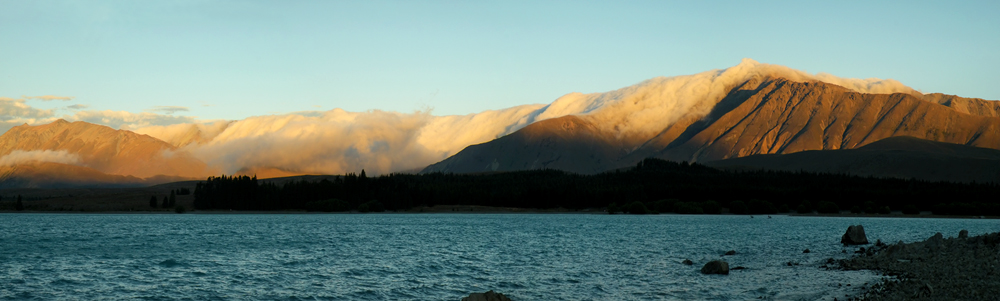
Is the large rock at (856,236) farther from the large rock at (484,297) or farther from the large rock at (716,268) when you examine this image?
the large rock at (484,297)

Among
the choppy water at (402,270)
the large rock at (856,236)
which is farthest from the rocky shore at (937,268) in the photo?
the large rock at (856,236)

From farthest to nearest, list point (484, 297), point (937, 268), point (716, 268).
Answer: point (716, 268) → point (937, 268) → point (484, 297)

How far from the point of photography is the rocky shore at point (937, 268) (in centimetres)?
4597

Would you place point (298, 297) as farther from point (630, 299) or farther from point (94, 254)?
point (94, 254)

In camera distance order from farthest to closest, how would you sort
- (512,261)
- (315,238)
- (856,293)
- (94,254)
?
1. (315,238)
2. (94,254)
3. (512,261)
4. (856,293)

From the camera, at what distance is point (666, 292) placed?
56188 mm

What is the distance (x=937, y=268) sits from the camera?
61156mm

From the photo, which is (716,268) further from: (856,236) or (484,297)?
(856,236)

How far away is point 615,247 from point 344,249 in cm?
3474

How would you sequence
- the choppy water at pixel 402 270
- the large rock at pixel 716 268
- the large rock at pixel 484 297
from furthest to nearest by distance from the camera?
1. the large rock at pixel 716 268
2. the choppy water at pixel 402 270
3. the large rock at pixel 484 297

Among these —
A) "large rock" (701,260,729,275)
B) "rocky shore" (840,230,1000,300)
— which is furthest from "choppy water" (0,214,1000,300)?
"rocky shore" (840,230,1000,300)

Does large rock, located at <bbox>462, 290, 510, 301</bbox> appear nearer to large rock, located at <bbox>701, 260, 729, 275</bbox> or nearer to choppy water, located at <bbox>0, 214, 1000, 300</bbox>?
choppy water, located at <bbox>0, 214, 1000, 300</bbox>

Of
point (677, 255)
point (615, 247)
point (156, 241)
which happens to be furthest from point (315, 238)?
point (677, 255)

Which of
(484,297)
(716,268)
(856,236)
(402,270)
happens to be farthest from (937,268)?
(856,236)
